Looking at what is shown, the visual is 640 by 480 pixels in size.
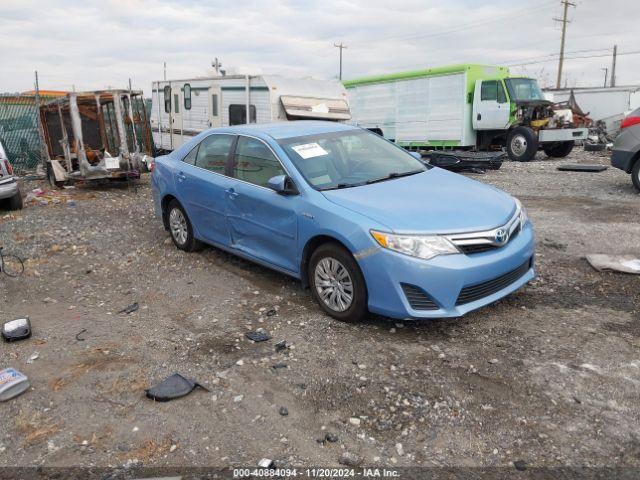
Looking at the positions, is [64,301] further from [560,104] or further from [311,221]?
[560,104]

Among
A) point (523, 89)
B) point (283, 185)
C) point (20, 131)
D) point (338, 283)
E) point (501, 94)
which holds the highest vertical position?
point (523, 89)

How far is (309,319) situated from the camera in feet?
14.4

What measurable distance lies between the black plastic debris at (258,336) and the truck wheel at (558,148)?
15.1 meters

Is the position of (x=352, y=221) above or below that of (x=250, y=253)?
above

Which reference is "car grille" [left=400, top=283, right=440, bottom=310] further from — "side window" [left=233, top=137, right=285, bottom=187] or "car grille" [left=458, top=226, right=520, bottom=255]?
"side window" [left=233, top=137, right=285, bottom=187]

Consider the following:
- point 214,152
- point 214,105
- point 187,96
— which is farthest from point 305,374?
point 187,96

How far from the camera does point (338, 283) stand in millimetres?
4223

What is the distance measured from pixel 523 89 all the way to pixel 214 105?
30.4 ft

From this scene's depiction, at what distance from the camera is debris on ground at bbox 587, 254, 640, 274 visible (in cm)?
528

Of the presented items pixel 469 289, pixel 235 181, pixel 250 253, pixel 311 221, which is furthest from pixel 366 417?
pixel 235 181

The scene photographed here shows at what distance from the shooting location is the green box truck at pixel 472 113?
51.8 ft

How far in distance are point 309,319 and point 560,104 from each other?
53.1 feet

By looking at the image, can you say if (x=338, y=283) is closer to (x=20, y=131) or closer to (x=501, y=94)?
(x=501, y=94)

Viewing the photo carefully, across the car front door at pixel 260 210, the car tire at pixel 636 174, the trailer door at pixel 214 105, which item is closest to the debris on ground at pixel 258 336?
the car front door at pixel 260 210
